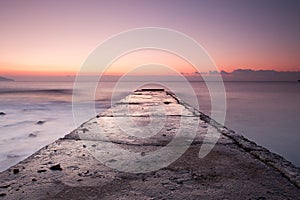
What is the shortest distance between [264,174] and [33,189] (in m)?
1.81

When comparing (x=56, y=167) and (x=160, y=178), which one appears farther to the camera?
(x=56, y=167)

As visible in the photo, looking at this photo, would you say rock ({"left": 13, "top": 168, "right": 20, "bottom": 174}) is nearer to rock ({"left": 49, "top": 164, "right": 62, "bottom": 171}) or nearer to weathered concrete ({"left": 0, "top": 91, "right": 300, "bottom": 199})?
weathered concrete ({"left": 0, "top": 91, "right": 300, "bottom": 199})

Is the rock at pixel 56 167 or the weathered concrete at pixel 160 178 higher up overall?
the rock at pixel 56 167

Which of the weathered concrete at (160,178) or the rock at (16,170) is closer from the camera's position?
the weathered concrete at (160,178)

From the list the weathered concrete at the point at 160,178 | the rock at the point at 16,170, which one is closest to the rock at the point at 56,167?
the weathered concrete at the point at 160,178

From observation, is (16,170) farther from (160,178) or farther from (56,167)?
(160,178)

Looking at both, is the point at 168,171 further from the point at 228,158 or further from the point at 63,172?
the point at 63,172

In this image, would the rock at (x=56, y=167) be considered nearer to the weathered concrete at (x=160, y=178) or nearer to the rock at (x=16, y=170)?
the weathered concrete at (x=160, y=178)

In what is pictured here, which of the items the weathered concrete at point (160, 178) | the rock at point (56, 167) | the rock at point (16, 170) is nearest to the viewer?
the weathered concrete at point (160, 178)

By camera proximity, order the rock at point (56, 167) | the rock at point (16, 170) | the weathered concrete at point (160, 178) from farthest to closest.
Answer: the rock at point (56, 167) < the rock at point (16, 170) < the weathered concrete at point (160, 178)

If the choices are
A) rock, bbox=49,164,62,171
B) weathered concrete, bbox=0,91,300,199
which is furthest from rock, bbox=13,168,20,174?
rock, bbox=49,164,62,171

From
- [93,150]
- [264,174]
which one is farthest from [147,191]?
[93,150]

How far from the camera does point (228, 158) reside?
8.38 feet

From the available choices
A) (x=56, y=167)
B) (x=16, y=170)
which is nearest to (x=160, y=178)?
(x=56, y=167)
